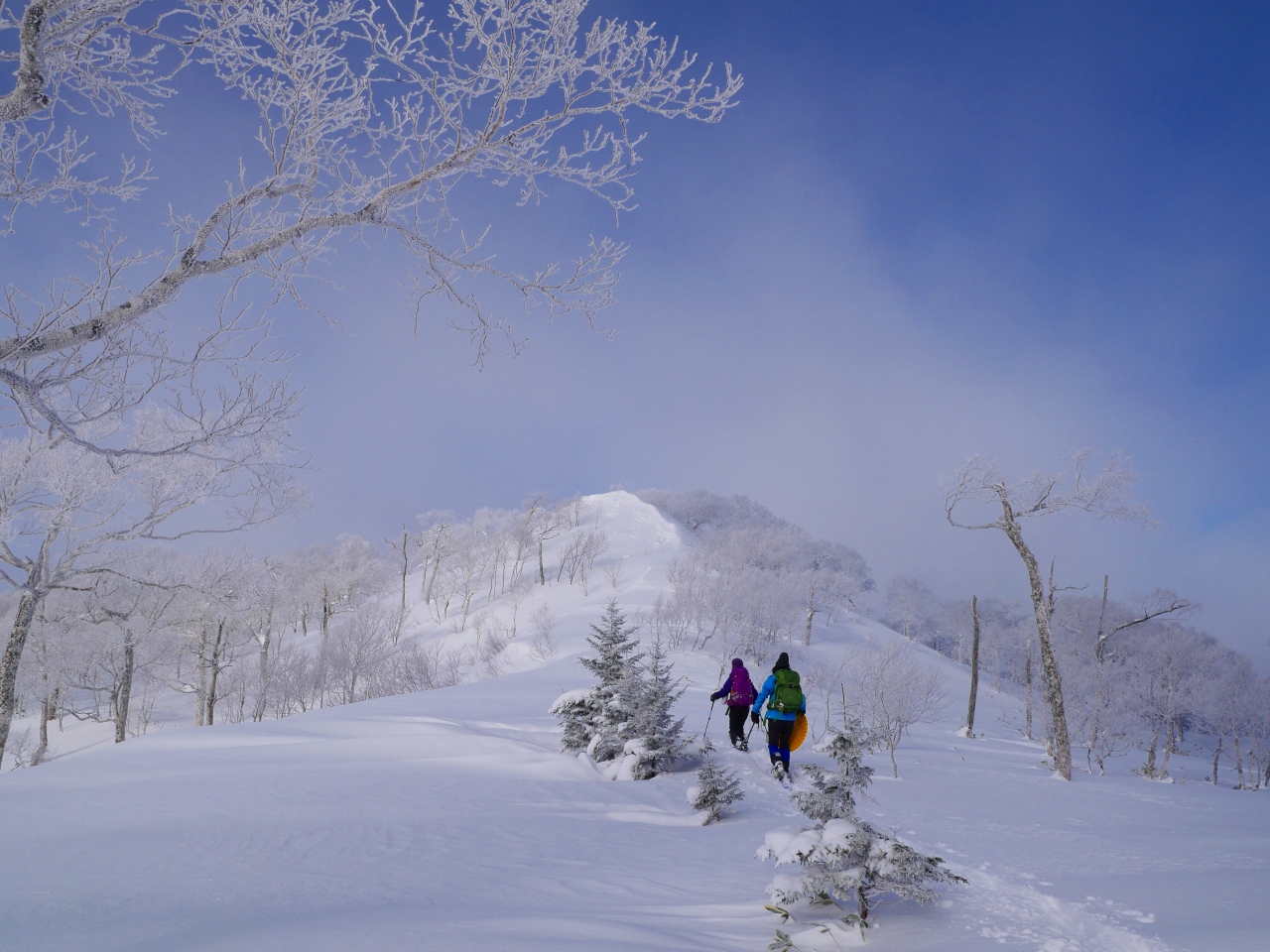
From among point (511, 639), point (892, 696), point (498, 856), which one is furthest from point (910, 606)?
point (498, 856)

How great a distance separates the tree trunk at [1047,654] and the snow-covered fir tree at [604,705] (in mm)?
8828

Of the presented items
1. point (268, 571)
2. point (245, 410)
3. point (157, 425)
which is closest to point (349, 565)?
point (268, 571)

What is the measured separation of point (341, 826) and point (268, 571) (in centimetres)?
2694

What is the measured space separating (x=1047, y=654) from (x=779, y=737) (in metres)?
7.17

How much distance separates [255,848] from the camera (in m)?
3.98

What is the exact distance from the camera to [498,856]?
454 centimetres

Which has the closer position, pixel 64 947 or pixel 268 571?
pixel 64 947

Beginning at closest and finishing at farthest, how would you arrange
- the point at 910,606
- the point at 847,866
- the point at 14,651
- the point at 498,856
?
1. the point at 847,866
2. the point at 498,856
3. the point at 14,651
4. the point at 910,606

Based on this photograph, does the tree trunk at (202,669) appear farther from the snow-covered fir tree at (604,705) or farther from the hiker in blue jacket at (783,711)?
the hiker in blue jacket at (783,711)

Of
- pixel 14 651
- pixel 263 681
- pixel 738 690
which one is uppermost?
pixel 738 690

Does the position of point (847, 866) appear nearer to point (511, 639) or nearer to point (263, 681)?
point (263, 681)

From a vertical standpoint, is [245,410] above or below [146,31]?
below

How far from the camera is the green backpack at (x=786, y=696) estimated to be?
914 centimetres

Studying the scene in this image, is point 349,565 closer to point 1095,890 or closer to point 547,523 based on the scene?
point 547,523
